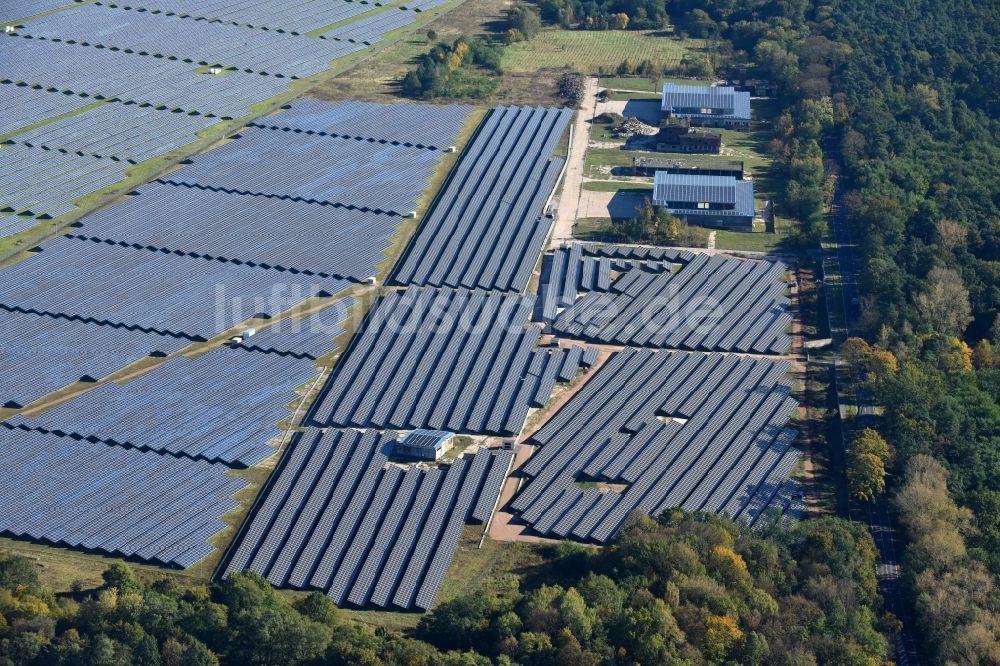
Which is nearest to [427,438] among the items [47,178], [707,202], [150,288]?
[150,288]

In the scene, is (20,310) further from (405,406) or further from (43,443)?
(405,406)

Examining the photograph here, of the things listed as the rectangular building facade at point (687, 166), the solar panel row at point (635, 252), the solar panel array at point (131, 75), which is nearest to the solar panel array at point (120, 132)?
the solar panel array at point (131, 75)

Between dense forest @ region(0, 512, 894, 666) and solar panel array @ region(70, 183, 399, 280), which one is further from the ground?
solar panel array @ region(70, 183, 399, 280)

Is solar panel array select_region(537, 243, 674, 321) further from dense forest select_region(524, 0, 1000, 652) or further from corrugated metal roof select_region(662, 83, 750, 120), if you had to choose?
corrugated metal roof select_region(662, 83, 750, 120)

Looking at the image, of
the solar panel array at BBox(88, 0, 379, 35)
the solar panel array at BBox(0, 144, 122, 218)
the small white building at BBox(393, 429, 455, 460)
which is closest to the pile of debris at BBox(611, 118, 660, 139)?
the solar panel array at BBox(88, 0, 379, 35)

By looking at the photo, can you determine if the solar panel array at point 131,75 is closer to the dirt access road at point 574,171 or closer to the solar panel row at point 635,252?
the dirt access road at point 574,171

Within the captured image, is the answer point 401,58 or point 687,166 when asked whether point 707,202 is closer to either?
point 687,166
